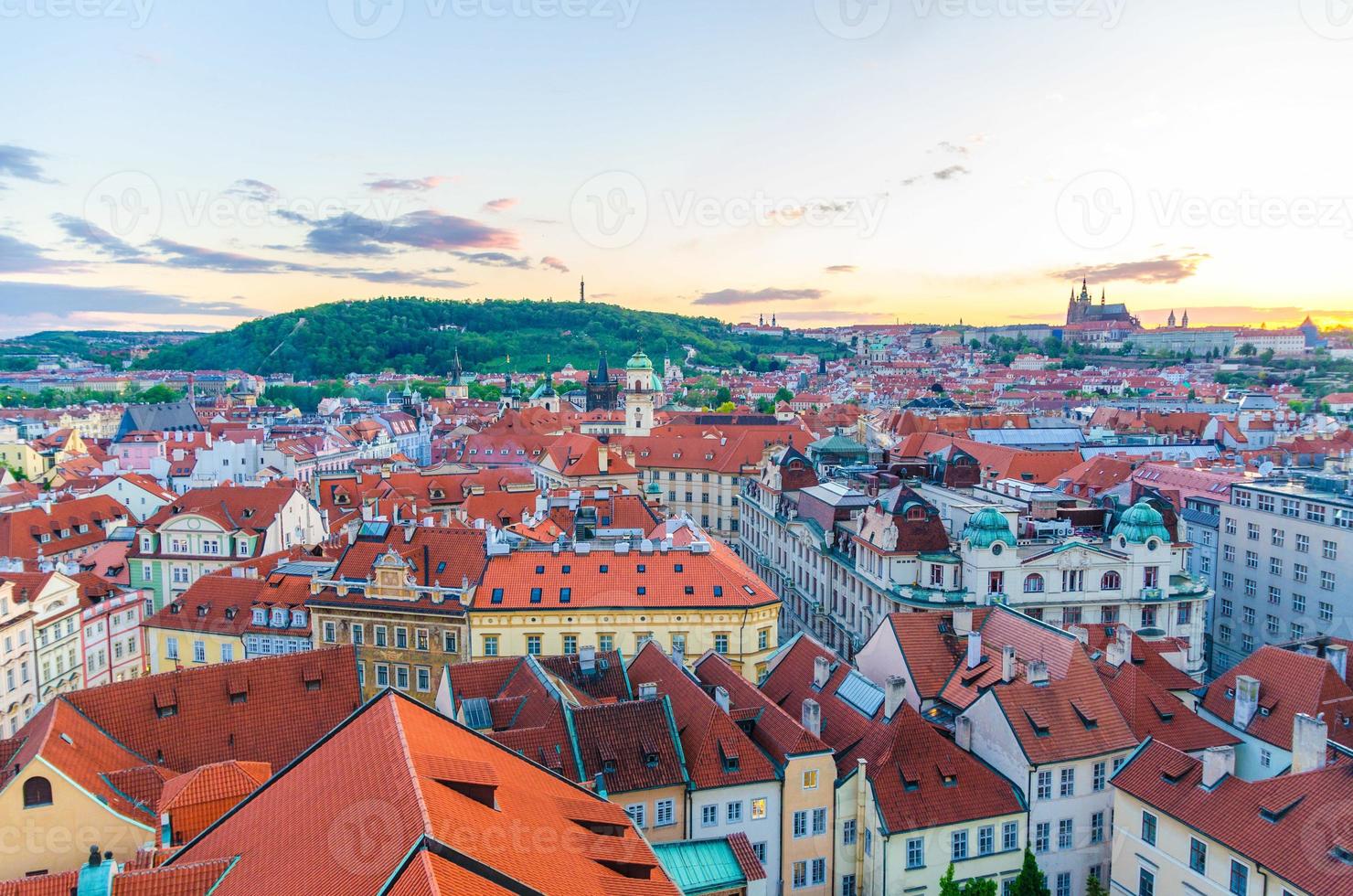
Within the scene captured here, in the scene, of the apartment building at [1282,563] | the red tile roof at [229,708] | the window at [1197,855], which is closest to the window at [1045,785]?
the window at [1197,855]

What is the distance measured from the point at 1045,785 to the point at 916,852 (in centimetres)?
494

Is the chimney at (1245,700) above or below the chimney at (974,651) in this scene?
below

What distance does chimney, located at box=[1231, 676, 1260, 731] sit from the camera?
107 feet

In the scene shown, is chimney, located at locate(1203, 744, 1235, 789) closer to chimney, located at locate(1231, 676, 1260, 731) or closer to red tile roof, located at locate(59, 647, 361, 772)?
chimney, located at locate(1231, 676, 1260, 731)

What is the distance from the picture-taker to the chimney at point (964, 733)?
31844mm

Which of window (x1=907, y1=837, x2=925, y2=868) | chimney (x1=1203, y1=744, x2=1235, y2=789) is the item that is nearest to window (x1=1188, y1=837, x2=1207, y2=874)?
chimney (x1=1203, y1=744, x2=1235, y2=789)

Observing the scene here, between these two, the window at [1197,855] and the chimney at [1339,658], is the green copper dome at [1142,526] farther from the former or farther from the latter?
the window at [1197,855]

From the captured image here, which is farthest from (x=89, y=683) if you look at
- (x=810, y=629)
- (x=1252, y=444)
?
(x=1252, y=444)

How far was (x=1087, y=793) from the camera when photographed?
30.5 metres

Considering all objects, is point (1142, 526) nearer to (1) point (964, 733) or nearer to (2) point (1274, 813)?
(1) point (964, 733)

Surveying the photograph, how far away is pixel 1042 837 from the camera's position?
2994 cm

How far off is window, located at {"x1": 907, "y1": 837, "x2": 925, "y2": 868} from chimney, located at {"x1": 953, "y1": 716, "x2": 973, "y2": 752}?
4485 millimetres

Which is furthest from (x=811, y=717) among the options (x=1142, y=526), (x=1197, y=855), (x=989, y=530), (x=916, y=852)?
(x=1142, y=526)

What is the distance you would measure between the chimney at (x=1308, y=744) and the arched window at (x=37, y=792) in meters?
32.8
